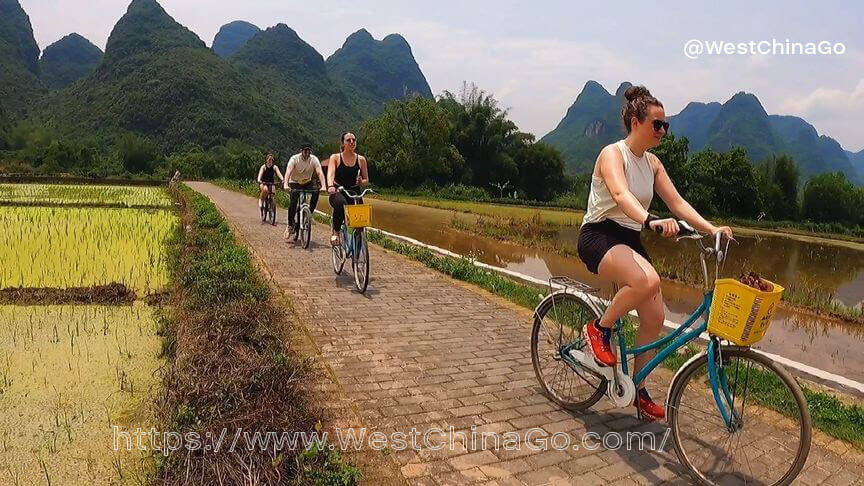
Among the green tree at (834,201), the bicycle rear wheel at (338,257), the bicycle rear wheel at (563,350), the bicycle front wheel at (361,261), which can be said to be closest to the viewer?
the bicycle rear wheel at (563,350)

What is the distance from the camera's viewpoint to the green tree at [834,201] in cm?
2911

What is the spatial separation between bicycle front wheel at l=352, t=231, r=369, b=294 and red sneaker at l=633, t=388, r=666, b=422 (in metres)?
3.63

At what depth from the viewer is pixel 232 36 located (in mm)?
190875

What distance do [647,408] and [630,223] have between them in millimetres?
1056

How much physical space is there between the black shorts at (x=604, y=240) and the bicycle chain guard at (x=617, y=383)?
58cm

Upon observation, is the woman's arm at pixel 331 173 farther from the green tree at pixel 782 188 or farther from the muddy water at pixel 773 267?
the green tree at pixel 782 188

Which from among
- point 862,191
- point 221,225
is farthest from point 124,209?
point 862,191

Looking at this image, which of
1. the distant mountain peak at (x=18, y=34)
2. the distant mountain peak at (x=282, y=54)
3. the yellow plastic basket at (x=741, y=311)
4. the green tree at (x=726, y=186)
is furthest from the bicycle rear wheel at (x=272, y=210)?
the distant mountain peak at (x=282, y=54)

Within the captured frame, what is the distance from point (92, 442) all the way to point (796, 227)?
31.1m

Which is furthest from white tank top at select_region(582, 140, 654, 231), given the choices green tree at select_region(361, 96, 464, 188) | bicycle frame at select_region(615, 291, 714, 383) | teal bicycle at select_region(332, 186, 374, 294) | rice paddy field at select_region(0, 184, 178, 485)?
green tree at select_region(361, 96, 464, 188)

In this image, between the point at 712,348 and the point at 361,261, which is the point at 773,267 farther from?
the point at 712,348

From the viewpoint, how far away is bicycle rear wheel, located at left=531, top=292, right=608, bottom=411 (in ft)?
11.0

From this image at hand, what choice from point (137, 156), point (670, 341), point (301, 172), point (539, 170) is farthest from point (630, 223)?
point (137, 156)

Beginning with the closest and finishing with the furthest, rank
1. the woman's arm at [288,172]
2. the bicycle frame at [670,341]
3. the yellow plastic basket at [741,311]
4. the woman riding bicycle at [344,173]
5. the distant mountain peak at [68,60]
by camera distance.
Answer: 1. the yellow plastic basket at [741,311]
2. the bicycle frame at [670,341]
3. the woman riding bicycle at [344,173]
4. the woman's arm at [288,172]
5. the distant mountain peak at [68,60]
